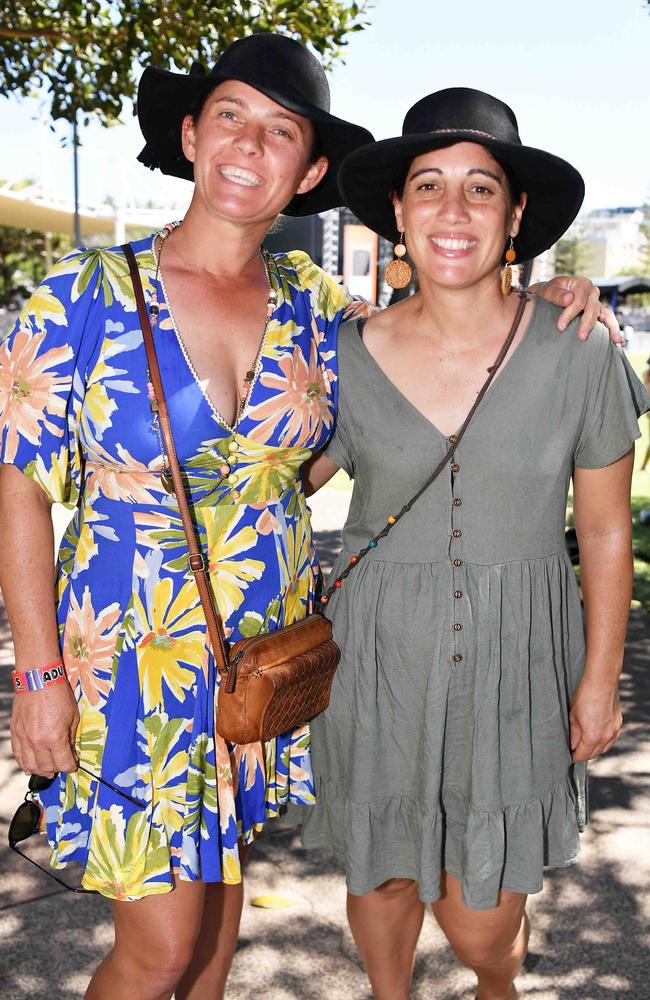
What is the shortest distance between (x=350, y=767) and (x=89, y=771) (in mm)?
663

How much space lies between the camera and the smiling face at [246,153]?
2.38 m

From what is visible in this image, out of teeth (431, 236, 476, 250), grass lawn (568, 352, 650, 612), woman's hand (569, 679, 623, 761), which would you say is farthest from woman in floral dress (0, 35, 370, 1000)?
grass lawn (568, 352, 650, 612)

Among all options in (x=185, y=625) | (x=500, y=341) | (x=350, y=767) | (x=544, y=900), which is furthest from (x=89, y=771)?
(x=544, y=900)

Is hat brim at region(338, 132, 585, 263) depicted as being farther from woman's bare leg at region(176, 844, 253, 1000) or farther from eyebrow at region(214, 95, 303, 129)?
woman's bare leg at region(176, 844, 253, 1000)

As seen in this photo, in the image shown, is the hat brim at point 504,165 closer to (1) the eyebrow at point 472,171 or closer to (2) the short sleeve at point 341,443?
(1) the eyebrow at point 472,171

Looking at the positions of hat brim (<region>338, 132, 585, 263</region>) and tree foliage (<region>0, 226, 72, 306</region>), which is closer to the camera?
hat brim (<region>338, 132, 585, 263</region>)

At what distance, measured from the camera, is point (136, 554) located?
229 centimetres

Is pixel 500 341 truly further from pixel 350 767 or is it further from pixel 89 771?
pixel 89 771

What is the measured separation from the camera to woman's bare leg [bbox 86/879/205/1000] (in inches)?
91.2

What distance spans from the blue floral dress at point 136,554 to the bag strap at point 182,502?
2cm

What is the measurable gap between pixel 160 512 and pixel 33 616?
1.20 ft

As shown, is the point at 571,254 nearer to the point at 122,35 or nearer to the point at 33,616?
the point at 122,35

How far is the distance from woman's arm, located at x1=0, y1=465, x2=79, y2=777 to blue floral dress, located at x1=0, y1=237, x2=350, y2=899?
47 mm

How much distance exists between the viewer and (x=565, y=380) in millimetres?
2434
